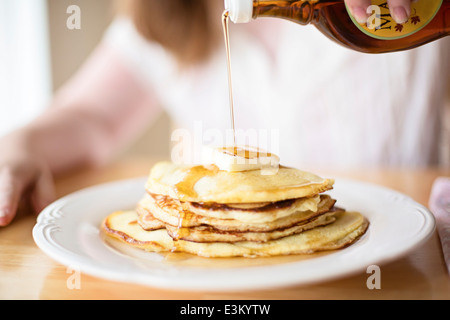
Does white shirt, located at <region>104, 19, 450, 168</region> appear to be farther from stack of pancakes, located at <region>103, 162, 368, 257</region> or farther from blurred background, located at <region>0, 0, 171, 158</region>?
blurred background, located at <region>0, 0, 171, 158</region>

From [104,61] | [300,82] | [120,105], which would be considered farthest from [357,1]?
[104,61]

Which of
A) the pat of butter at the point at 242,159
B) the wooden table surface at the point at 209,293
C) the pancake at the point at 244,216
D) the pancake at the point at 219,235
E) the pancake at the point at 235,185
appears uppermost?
the pat of butter at the point at 242,159

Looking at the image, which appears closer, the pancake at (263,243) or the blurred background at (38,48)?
the pancake at (263,243)

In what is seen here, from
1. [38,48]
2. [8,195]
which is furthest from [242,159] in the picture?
[38,48]

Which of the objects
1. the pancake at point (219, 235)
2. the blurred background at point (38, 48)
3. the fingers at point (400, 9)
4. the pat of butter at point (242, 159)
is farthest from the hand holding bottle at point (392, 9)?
the blurred background at point (38, 48)

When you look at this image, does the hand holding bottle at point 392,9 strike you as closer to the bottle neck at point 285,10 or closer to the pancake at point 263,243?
the bottle neck at point 285,10

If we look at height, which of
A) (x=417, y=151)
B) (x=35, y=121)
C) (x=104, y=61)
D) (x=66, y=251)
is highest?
(x=104, y=61)
